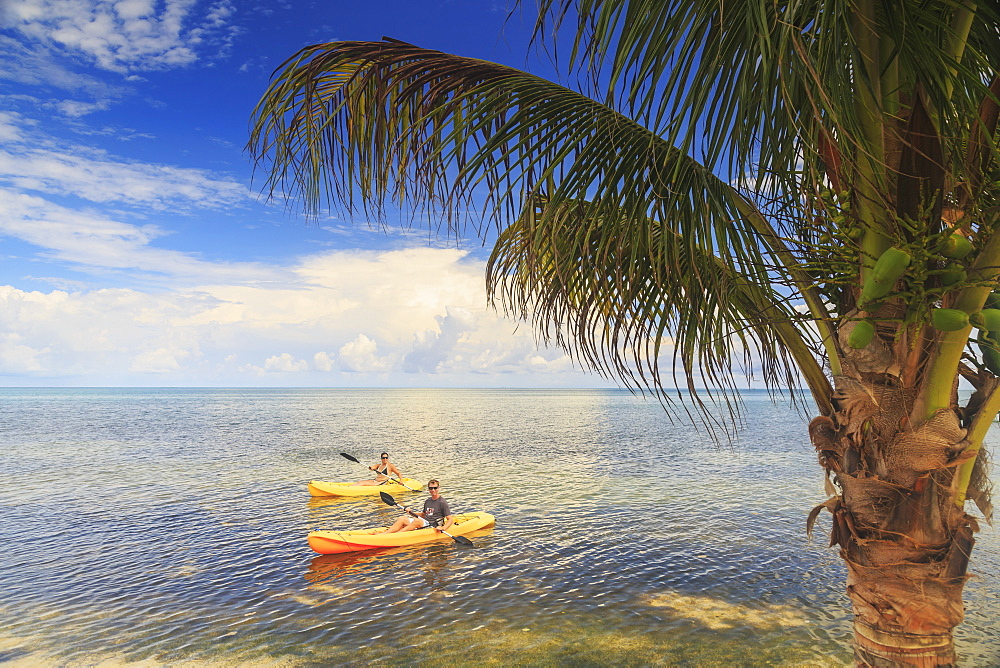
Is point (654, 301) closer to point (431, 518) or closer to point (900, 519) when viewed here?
point (900, 519)

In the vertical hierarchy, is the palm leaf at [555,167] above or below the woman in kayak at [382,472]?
above

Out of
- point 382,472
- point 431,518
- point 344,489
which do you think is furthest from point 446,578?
point 382,472

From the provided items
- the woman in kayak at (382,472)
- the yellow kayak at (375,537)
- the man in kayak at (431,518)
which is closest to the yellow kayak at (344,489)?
the woman in kayak at (382,472)

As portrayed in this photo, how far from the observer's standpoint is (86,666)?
8.37m

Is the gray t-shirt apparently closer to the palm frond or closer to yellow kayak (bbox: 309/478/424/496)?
yellow kayak (bbox: 309/478/424/496)

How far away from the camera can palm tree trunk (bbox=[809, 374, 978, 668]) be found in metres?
2.88

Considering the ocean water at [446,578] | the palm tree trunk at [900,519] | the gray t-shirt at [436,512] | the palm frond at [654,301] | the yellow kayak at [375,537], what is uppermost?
the palm frond at [654,301]

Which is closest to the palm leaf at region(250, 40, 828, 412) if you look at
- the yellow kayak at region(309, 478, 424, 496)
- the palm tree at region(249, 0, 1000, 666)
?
the palm tree at region(249, 0, 1000, 666)

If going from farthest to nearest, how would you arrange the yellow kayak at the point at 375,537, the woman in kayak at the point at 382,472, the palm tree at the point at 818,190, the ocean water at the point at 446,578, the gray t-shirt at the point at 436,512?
the woman in kayak at the point at 382,472 → the gray t-shirt at the point at 436,512 → the yellow kayak at the point at 375,537 → the ocean water at the point at 446,578 → the palm tree at the point at 818,190

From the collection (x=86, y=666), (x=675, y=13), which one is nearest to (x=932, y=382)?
(x=675, y=13)

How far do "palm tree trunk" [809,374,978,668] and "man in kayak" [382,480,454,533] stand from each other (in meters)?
11.7

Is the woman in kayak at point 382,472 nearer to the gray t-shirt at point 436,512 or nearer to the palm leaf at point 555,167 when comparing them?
the gray t-shirt at point 436,512

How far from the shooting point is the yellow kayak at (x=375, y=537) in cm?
1298

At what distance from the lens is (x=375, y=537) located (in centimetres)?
1355
